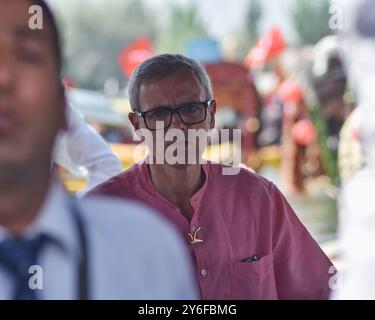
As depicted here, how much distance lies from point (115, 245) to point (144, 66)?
699mm

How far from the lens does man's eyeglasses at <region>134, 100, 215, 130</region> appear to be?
196 centimetres

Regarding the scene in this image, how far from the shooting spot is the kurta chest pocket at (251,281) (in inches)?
73.7

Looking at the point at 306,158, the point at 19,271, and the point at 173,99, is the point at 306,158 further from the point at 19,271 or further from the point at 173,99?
the point at 19,271

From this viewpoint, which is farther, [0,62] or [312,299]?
[312,299]

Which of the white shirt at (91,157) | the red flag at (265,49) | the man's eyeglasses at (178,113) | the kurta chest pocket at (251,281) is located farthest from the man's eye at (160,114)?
the red flag at (265,49)

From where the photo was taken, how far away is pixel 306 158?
338 inches

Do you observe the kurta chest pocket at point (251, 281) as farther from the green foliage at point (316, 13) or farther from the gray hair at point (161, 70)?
the green foliage at point (316, 13)

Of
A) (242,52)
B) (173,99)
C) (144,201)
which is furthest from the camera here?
(242,52)

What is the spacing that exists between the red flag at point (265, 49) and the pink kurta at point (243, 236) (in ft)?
14.7

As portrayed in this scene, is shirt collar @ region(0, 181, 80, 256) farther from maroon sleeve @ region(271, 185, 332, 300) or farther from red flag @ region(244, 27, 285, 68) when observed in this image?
red flag @ region(244, 27, 285, 68)

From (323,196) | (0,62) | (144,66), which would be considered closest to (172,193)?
(144,66)

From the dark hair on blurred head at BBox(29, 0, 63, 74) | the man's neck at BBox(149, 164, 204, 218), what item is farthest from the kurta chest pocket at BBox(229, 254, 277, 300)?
the dark hair on blurred head at BBox(29, 0, 63, 74)

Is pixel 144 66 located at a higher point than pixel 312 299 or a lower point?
higher

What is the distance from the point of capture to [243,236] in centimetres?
195
